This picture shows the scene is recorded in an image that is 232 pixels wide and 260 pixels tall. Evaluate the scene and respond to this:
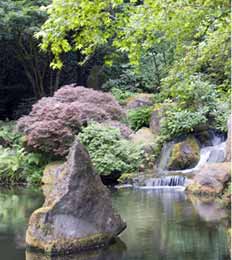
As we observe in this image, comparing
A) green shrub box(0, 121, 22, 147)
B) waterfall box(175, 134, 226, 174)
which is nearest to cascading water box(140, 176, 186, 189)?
waterfall box(175, 134, 226, 174)

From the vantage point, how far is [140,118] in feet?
64.4

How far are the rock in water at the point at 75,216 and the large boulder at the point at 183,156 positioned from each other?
7854 millimetres

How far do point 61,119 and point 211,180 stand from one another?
549cm

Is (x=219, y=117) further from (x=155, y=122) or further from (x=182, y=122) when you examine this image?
(x=155, y=122)

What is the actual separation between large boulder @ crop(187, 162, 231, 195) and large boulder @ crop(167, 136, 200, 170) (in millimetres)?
2591

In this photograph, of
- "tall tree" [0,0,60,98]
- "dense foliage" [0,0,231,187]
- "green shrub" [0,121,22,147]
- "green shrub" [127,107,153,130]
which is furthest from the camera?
"tall tree" [0,0,60,98]

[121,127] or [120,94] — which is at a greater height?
[120,94]

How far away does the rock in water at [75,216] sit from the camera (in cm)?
842

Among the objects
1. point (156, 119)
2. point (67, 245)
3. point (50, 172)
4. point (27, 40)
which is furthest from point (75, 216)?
point (27, 40)

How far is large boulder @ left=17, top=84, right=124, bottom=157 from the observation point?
16844 mm

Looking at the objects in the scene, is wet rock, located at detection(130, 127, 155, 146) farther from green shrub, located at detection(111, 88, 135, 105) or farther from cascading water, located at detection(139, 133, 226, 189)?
green shrub, located at detection(111, 88, 135, 105)

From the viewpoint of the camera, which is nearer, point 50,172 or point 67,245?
point 67,245

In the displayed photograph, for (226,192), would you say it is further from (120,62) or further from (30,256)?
(120,62)

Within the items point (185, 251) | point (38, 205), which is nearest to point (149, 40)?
point (185, 251)
